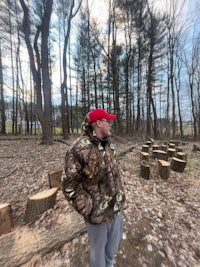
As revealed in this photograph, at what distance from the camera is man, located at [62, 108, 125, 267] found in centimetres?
165

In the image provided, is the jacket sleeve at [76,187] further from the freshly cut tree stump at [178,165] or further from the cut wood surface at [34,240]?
the freshly cut tree stump at [178,165]

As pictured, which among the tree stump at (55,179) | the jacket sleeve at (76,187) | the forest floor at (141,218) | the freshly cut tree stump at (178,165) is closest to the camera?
the jacket sleeve at (76,187)

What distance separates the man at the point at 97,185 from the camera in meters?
1.65

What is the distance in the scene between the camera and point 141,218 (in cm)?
324

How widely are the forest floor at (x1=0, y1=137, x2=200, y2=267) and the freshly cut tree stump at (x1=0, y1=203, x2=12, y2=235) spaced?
0.12m

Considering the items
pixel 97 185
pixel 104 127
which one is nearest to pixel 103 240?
pixel 97 185

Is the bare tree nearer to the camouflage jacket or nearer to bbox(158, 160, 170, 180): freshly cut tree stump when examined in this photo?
bbox(158, 160, 170, 180): freshly cut tree stump

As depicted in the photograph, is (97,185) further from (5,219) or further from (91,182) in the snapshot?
(5,219)

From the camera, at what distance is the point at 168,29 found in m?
17.4

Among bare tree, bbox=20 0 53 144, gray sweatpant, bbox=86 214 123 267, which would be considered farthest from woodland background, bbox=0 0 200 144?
gray sweatpant, bbox=86 214 123 267

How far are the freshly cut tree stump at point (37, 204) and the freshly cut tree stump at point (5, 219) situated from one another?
268mm

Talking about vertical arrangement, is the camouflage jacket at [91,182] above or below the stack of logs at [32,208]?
above

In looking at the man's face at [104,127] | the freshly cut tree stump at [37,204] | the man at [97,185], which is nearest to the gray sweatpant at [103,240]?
the man at [97,185]

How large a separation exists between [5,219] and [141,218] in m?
2.16
